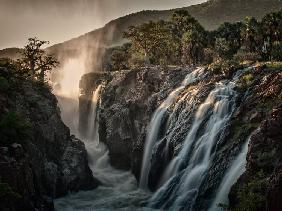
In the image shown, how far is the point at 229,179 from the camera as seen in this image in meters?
34.0

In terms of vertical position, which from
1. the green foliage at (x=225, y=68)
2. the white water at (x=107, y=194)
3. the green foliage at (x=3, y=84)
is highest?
the green foliage at (x=225, y=68)

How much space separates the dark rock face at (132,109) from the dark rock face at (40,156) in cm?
895

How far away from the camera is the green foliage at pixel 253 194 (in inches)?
989

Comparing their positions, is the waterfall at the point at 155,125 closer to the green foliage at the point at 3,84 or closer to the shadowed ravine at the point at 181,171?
the shadowed ravine at the point at 181,171

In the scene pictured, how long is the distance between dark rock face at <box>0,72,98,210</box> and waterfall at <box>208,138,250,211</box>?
13635mm

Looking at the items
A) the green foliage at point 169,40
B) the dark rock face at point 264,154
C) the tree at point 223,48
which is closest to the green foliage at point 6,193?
the dark rock face at point 264,154

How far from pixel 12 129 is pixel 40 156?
30.5ft

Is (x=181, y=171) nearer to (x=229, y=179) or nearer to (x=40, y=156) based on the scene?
(x=229, y=179)

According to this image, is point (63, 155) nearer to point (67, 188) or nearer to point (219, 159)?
point (67, 188)

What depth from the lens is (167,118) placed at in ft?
183

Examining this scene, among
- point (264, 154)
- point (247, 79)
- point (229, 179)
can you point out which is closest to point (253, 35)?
point (247, 79)

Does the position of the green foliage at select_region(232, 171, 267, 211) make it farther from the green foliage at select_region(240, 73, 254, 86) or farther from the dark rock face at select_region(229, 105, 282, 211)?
the green foliage at select_region(240, 73, 254, 86)

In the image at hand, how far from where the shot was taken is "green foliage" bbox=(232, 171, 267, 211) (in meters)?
25.1

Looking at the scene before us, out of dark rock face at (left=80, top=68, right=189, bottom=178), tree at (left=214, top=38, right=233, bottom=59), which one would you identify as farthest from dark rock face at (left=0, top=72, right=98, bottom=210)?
tree at (left=214, top=38, right=233, bottom=59)
